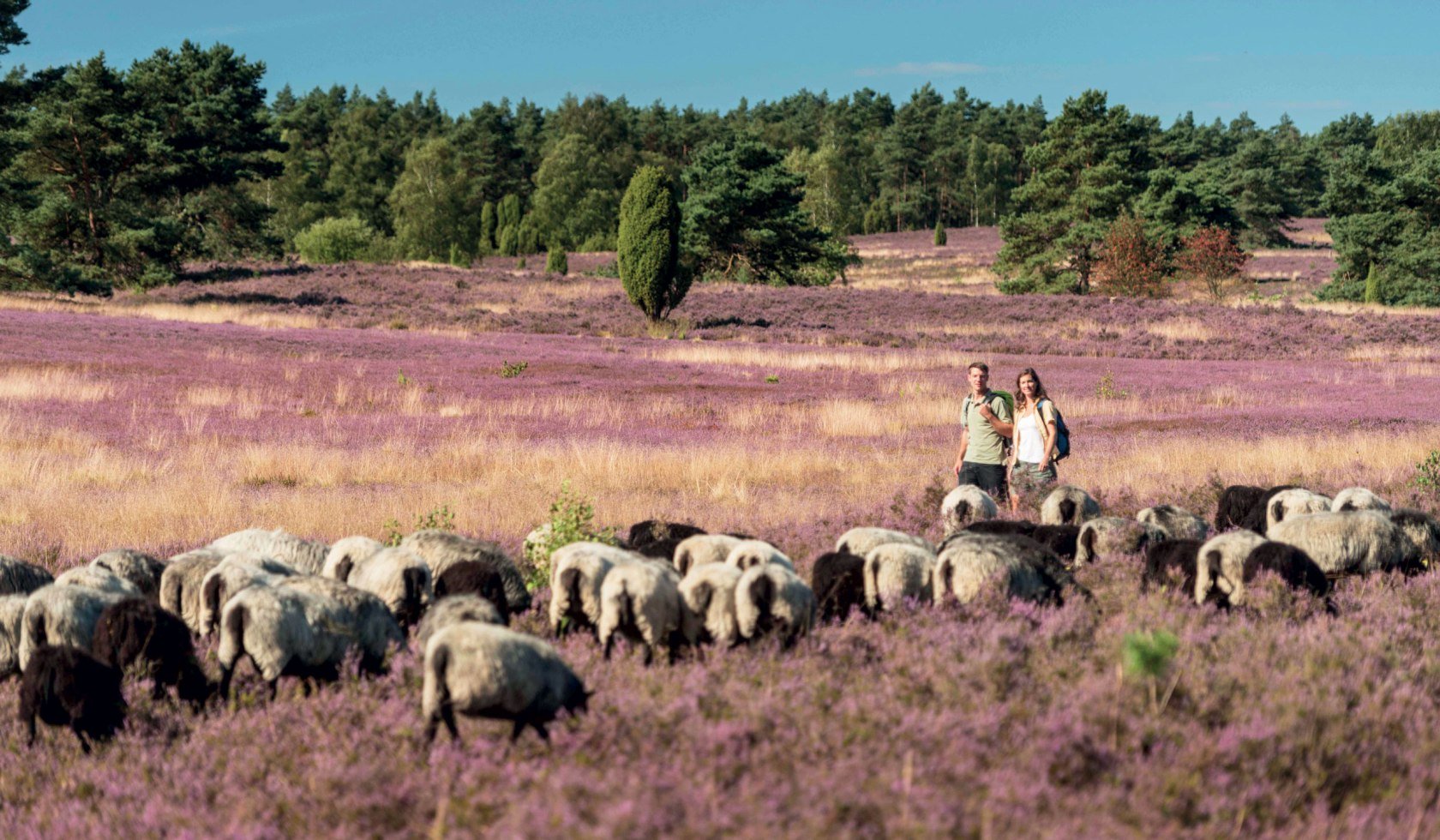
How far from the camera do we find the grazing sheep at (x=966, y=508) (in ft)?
36.9

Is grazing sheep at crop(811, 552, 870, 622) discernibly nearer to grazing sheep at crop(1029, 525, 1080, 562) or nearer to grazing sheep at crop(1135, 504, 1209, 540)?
grazing sheep at crop(1029, 525, 1080, 562)

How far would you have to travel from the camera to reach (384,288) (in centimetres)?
5697

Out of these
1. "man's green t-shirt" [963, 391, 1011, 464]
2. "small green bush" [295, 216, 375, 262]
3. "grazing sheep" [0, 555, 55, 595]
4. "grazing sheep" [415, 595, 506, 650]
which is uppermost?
"small green bush" [295, 216, 375, 262]

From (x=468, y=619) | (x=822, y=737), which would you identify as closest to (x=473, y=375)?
(x=468, y=619)

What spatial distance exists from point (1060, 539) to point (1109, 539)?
1.60ft

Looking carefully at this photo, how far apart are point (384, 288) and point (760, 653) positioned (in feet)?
178

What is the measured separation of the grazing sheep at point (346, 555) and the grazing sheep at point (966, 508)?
5.64m

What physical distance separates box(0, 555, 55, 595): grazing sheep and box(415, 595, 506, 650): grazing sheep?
3.44 metres

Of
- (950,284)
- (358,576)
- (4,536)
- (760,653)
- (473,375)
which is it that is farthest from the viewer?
(950,284)

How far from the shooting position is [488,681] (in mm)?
5152

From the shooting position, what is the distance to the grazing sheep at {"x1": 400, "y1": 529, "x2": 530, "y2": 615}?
8352 mm

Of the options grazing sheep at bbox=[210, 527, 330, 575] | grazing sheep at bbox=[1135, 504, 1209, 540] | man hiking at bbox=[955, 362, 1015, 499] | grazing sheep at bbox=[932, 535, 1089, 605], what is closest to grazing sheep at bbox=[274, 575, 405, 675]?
grazing sheep at bbox=[210, 527, 330, 575]

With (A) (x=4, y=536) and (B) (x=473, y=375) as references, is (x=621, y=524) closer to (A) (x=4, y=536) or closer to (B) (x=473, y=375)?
(A) (x=4, y=536)

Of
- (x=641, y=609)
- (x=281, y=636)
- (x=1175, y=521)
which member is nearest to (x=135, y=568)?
(x=281, y=636)
